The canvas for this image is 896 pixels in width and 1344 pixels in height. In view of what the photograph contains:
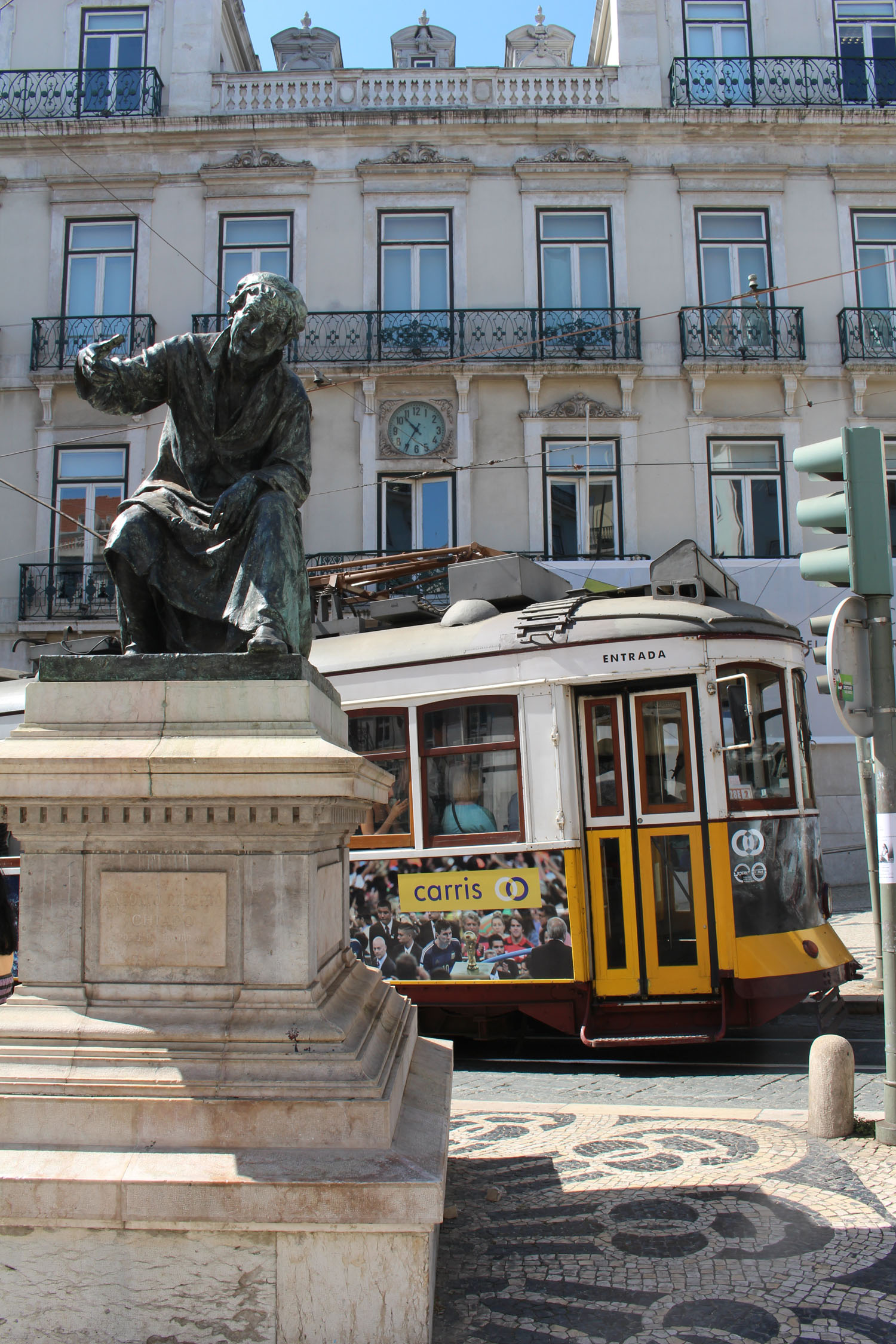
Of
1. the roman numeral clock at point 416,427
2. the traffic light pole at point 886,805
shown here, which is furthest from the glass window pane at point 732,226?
the traffic light pole at point 886,805

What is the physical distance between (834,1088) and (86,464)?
55.5 feet

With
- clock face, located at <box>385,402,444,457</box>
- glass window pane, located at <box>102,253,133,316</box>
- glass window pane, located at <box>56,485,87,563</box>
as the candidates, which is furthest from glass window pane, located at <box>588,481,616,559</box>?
glass window pane, located at <box>102,253,133,316</box>

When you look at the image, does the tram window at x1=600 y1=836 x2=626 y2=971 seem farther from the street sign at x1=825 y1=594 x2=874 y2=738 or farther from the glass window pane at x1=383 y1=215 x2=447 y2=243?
the glass window pane at x1=383 y1=215 x2=447 y2=243

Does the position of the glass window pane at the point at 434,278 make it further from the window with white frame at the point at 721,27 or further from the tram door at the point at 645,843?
the tram door at the point at 645,843

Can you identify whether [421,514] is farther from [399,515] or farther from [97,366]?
[97,366]

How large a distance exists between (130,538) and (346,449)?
15.2 meters

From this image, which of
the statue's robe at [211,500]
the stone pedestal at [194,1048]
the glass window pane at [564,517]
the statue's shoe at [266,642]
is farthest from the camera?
the glass window pane at [564,517]

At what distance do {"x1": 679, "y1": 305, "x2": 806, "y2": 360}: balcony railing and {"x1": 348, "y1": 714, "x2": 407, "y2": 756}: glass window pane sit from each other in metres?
12.4

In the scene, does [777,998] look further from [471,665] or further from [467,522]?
[467,522]

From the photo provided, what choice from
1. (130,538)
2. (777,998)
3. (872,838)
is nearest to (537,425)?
(872,838)

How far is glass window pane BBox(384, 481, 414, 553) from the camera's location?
18438 mm

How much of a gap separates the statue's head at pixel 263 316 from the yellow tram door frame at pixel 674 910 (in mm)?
4677

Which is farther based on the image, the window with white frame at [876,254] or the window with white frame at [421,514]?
the window with white frame at [876,254]

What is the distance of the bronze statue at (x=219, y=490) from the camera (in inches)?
143
